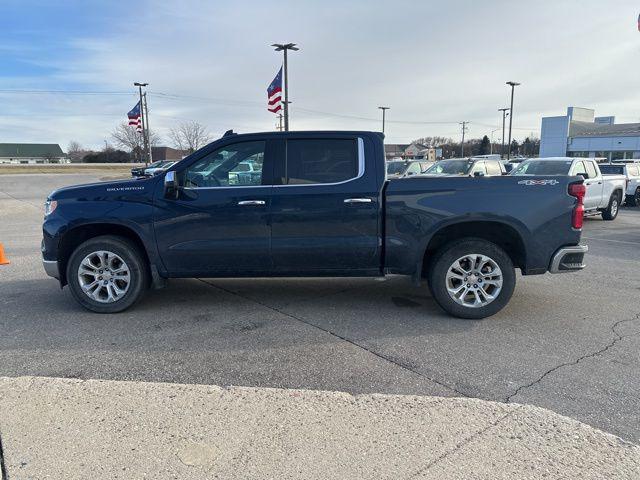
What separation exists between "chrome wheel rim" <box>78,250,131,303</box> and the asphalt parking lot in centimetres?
27

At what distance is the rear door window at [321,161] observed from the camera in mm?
5176

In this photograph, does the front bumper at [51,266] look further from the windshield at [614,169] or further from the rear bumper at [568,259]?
the windshield at [614,169]

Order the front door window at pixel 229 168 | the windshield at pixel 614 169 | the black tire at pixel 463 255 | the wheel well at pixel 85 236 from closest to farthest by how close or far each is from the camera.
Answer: the black tire at pixel 463 255 < the front door window at pixel 229 168 < the wheel well at pixel 85 236 < the windshield at pixel 614 169

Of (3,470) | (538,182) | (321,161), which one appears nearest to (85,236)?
(321,161)

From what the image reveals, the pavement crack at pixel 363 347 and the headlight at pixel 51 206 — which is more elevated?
the headlight at pixel 51 206

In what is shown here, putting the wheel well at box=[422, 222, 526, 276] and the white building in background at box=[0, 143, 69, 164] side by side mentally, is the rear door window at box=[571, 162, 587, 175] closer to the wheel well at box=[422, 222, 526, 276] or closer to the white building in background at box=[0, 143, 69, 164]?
the wheel well at box=[422, 222, 526, 276]

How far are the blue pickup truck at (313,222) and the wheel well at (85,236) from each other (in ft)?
0.15

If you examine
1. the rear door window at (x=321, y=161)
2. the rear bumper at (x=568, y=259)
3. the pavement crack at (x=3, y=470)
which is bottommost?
the pavement crack at (x=3, y=470)

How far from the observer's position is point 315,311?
544cm

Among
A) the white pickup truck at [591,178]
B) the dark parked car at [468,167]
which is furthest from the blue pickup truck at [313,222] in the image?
the dark parked car at [468,167]

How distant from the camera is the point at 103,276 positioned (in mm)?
5328

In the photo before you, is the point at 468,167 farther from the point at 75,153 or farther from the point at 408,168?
the point at 75,153

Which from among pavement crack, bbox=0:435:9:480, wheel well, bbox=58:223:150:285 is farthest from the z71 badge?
pavement crack, bbox=0:435:9:480

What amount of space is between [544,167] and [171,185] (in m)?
11.6
